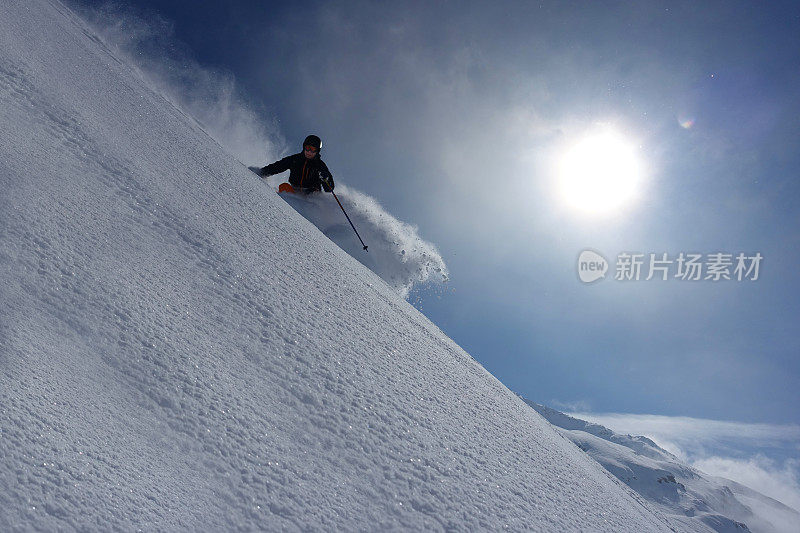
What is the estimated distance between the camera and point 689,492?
47.7m

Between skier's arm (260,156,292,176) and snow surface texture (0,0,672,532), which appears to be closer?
snow surface texture (0,0,672,532)

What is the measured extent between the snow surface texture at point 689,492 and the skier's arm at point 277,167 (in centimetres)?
2960

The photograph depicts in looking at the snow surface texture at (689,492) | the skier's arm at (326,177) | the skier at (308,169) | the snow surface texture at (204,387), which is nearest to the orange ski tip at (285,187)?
the skier at (308,169)

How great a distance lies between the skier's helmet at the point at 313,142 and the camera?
1075 cm

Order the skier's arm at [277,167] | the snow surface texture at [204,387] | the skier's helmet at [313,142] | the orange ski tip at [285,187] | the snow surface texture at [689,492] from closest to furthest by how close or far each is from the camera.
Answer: the snow surface texture at [204,387] → the skier's arm at [277,167] → the orange ski tip at [285,187] → the skier's helmet at [313,142] → the snow surface texture at [689,492]

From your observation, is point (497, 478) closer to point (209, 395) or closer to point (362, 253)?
point (209, 395)

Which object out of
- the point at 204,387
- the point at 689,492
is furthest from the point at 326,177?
the point at 689,492

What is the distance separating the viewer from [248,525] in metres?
1.56

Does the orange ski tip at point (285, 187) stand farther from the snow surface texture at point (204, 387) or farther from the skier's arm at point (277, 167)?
the snow surface texture at point (204, 387)

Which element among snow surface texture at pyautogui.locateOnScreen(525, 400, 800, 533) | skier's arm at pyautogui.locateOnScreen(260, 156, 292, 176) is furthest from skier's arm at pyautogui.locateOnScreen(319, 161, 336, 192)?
snow surface texture at pyautogui.locateOnScreen(525, 400, 800, 533)

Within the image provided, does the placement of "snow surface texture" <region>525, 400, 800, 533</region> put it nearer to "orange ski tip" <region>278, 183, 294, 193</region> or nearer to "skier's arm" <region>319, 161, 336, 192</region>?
"skier's arm" <region>319, 161, 336, 192</region>

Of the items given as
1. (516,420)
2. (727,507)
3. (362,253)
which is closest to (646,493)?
(727,507)

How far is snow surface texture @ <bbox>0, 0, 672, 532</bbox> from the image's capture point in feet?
5.19

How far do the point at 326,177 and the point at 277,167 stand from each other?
46.2 inches
